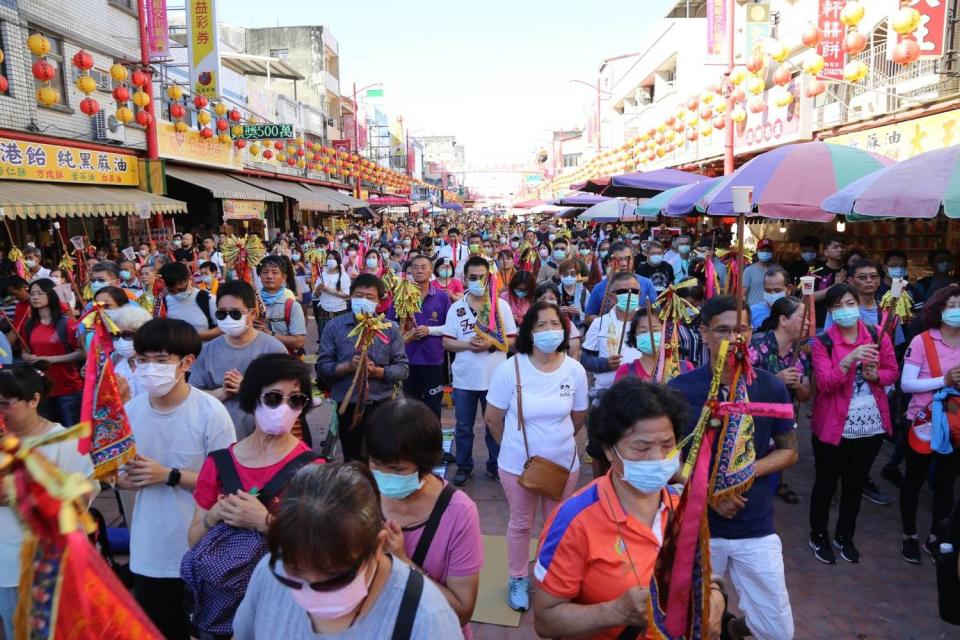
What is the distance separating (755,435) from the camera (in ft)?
9.91

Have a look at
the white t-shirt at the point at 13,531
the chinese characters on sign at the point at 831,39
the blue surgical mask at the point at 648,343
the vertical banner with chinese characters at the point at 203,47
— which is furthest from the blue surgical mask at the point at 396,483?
the vertical banner with chinese characters at the point at 203,47

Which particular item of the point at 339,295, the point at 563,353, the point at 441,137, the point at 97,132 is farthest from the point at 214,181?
the point at 441,137

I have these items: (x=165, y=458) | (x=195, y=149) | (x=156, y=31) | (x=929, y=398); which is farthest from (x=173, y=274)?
(x=195, y=149)

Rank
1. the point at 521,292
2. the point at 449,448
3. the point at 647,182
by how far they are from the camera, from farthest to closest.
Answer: the point at 647,182 → the point at 521,292 → the point at 449,448

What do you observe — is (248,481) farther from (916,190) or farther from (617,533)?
(916,190)

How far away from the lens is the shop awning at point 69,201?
11.4 metres

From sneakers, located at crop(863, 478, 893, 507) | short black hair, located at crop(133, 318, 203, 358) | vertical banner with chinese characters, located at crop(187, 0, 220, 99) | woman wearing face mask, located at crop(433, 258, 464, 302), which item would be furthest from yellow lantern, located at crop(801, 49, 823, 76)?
vertical banner with chinese characters, located at crop(187, 0, 220, 99)

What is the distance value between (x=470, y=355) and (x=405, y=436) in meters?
3.30

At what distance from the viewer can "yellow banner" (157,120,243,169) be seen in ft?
59.8

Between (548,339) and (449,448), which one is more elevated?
(548,339)

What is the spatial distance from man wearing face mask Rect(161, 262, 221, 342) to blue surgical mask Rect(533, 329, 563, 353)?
3.28 metres

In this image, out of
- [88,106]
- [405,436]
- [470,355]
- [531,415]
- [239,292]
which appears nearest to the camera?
[405,436]

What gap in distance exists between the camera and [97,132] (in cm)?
1580

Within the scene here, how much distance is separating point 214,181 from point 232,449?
789 inches
